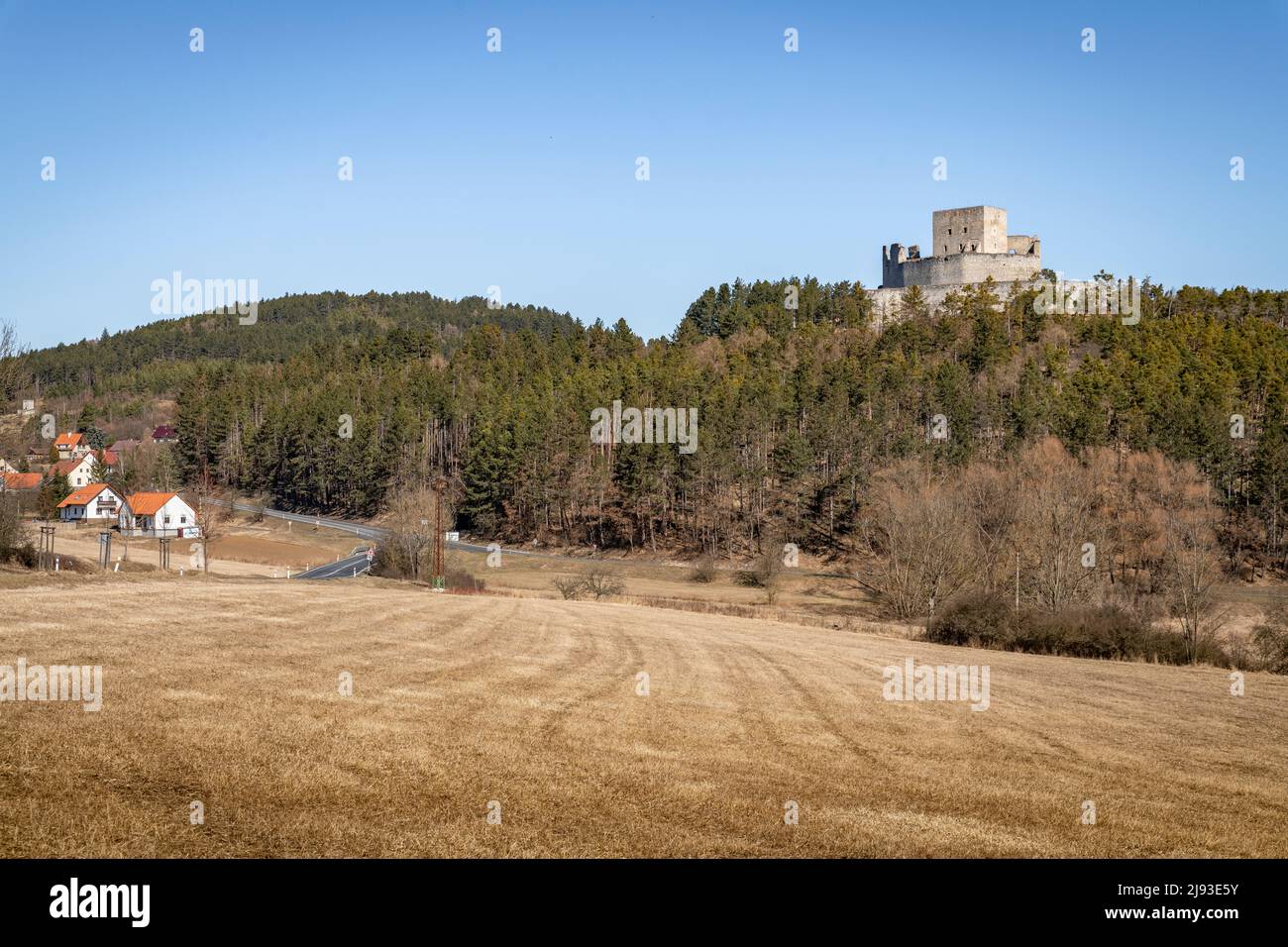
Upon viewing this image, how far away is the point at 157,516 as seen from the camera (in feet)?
348

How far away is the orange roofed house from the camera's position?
Answer: 4149 inches

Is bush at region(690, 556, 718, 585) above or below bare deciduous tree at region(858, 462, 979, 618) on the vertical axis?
below

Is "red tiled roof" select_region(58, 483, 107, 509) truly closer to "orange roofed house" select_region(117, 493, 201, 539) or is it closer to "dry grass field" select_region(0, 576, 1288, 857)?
"orange roofed house" select_region(117, 493, 201, 539)

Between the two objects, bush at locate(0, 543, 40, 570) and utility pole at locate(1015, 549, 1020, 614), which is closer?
bush at locate(0, 543, 40, 570)

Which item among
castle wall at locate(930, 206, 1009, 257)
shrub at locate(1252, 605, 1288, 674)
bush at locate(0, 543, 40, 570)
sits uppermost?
castle wall at locate(930, 206, 1009, 257)

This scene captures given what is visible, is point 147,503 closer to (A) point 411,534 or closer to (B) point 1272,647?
(A) point 411,534

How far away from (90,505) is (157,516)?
21.9 metres

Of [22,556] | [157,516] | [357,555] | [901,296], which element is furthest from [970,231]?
[22,556]

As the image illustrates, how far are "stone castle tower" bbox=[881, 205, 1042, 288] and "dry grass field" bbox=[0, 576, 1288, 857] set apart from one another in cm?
14014

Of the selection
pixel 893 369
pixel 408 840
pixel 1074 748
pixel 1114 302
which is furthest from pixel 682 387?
pixel 408 840

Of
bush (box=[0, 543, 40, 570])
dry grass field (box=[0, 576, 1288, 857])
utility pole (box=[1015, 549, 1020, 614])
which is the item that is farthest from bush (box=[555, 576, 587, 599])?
dry grass field (box=[0, 576, 1288, 857])
